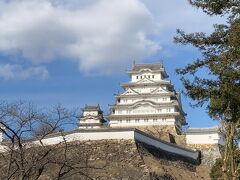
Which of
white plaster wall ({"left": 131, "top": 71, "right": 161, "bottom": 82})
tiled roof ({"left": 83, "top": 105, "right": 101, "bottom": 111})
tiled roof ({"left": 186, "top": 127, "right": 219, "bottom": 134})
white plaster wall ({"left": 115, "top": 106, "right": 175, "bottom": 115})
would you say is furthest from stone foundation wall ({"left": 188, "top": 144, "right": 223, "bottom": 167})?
tiled roof ({"left": 83, "top": 105, "right": 101, "bottom": 111})

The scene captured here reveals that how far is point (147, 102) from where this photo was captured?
150 feet

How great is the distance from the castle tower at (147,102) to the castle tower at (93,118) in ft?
8.13

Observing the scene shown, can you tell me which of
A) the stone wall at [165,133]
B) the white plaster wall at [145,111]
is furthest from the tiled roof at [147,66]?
the stone wall at [165,133]

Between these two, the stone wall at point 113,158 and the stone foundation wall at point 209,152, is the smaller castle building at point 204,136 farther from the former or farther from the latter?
the stone wall at point 113,158

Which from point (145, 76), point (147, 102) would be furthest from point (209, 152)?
point (145, 76)

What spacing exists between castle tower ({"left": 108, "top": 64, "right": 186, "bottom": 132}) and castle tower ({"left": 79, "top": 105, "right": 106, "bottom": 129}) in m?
2.48

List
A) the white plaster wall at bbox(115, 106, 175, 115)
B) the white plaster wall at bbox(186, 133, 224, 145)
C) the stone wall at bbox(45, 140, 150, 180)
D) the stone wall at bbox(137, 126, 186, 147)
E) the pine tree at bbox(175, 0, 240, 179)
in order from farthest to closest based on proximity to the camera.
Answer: the white plaster wall at bbox(115, 106, 175, 115) → the stone wall at bbox(137, 126, 186, 147) → the white plaster wall at bbox(186, 133, 224, 145) → the stone wall at bbox(45, 140, 150, 180) → the pine tree at bbox(175, 0, 240, 179)

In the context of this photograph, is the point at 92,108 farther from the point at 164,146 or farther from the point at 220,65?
the point at 220,65

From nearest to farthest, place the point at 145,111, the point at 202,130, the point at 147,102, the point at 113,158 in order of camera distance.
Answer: the point at 113,158, the point at 202,130, the point at 145,111, the point at 147,102

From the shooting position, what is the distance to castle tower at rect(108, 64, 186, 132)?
147 ft

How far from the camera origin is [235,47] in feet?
33.5

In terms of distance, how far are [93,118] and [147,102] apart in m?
6.45

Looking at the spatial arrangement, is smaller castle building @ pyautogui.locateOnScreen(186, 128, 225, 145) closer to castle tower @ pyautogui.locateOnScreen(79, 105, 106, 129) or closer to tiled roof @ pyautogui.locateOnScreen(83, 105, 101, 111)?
castle tower @ pyautogui.locateOnScreen(79, 105, 106, 129)

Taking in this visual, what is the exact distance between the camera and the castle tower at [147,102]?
44.8 meters
